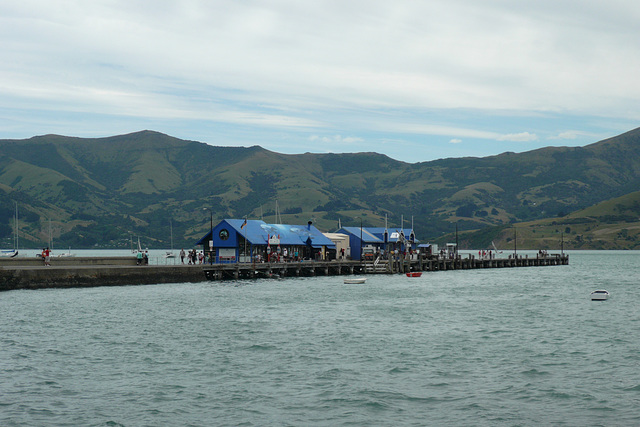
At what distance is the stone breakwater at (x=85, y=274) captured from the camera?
225 feet

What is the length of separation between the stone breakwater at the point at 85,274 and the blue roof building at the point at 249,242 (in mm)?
14671

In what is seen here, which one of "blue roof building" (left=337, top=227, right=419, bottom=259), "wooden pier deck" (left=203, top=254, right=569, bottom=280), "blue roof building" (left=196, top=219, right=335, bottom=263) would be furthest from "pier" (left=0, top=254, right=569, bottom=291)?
"blue roof building" (left=337, top=227, right=419, bottom=259)

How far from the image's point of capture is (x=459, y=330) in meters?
45.4

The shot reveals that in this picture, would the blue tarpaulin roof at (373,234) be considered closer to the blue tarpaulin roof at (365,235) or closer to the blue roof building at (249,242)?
the blue tarpaulin roof at (365,235)

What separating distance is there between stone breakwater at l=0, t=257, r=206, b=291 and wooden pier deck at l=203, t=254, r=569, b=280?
514 cm

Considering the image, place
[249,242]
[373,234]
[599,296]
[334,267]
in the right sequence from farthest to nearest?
[373,234] < [334,267] < [249,242] < [599,296]

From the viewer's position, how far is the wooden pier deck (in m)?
90.0

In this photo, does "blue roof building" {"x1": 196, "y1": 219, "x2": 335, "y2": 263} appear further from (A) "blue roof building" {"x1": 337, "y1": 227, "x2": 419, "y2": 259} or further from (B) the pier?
(A) "blue roof building" {"x1": 337, "y1": 227, "x2": 419, "y2": 259}

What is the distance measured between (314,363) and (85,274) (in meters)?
46.3

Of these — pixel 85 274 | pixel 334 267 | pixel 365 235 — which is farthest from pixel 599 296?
pixel 365 235

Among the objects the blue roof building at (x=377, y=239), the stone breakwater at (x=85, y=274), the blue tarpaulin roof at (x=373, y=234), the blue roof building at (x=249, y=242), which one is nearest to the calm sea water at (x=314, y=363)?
the stone breakwater at (x=85, y=274)

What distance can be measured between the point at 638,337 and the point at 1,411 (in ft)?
117

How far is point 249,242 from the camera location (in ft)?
326

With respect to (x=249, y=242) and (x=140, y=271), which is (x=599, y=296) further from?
(x=249, y=242)
